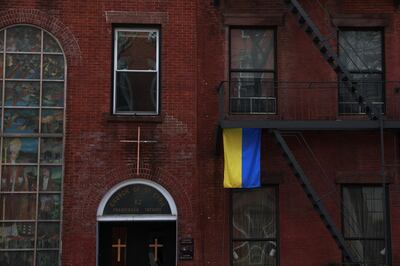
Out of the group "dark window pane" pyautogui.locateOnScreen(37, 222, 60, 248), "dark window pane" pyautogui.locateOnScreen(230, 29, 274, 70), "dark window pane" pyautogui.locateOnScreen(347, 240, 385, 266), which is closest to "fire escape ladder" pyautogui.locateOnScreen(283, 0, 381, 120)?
"dark window pane" pyautogui.locateOnScreen(230, 29, 274, 70)

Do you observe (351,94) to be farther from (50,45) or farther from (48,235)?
(48,235)

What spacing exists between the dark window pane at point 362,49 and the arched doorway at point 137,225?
16.9 feet

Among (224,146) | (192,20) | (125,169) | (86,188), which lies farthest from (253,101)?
(86,188)

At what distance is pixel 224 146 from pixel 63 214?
3645 millimetres

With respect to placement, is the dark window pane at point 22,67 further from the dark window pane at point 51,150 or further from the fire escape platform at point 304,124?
the fire escape platform at point 304,124

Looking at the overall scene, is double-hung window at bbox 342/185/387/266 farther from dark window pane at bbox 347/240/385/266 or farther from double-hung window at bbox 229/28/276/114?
double-hung window at bbox 229/28/276/114

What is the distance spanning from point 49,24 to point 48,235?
451cm

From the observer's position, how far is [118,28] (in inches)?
522

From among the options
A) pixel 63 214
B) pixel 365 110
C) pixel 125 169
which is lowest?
pixel 63 214

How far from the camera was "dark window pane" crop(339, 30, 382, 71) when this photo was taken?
13664 mm

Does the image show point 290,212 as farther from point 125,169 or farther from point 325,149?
point 125,169

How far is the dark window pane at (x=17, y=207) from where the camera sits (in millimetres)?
12531

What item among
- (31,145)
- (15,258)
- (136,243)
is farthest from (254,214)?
(15,258)

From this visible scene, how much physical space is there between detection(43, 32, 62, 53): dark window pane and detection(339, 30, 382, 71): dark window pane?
634 centimetres
